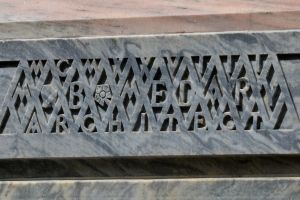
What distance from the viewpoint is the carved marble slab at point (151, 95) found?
14.3ft

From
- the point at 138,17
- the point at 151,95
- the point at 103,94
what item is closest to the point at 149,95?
the point at 151,95

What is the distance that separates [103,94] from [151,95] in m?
0.18

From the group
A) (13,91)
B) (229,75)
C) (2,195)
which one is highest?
(229,75)

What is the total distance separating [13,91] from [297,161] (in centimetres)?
108

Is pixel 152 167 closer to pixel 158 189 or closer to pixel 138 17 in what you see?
pixel 158 189

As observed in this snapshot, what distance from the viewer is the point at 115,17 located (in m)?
4.51

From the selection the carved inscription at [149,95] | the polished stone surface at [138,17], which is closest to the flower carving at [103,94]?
the carved inscription at [149,95]

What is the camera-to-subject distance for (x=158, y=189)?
4426mm

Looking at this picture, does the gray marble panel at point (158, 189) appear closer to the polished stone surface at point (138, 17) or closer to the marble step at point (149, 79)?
the marble step at point (149, 79)

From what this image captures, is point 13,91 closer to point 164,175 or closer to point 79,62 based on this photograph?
point 79,62

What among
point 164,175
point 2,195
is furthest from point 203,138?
point 2,195

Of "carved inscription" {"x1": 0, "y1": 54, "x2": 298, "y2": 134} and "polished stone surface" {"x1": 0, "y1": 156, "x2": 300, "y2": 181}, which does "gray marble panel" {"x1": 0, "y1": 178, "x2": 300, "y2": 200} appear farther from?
"carved inscription" {"x1": 0, "y1": 54, "x2": 298, "y2": 134}

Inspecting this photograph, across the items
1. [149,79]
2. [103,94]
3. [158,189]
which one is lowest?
[158,189]

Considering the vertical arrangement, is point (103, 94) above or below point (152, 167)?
above
